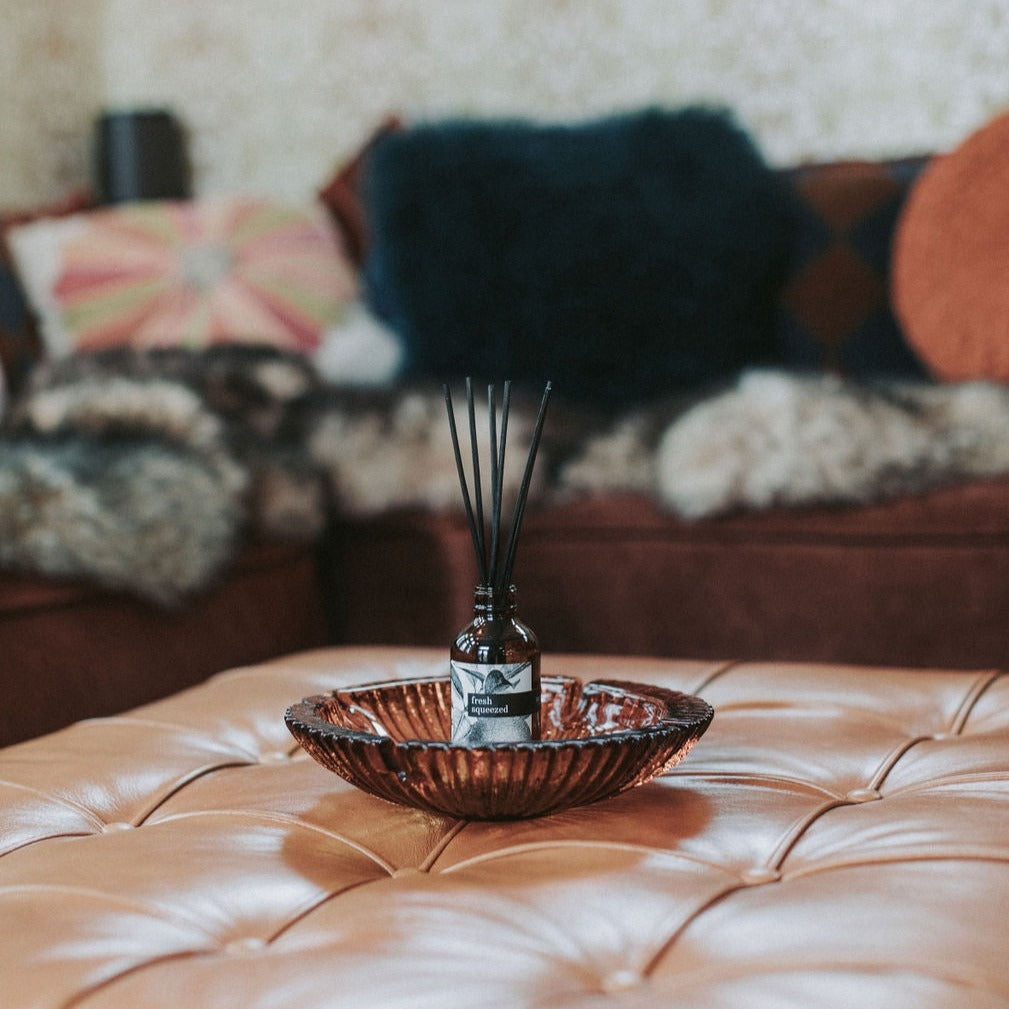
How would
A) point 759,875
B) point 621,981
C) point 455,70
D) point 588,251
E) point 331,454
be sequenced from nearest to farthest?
point 621,981
point 759,875
point 331,454
point 588,251
point 455,70

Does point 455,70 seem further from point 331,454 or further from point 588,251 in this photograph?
point 331,454

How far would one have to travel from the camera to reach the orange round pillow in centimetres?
175

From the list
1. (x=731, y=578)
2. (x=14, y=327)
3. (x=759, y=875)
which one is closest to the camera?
(x=759, y=875)

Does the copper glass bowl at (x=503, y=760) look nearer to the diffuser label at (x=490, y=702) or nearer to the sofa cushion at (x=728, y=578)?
the diffuser label at (x=490, y=702)

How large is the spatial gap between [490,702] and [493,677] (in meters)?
0.01

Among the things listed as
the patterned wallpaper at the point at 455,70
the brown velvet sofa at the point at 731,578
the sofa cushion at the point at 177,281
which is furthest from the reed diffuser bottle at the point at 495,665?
the patterned wallpaper at the point at 455,70

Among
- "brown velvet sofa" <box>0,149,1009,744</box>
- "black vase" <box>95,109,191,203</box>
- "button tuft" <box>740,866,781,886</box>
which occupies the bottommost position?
"brown velvet sofa" <box>0,149,1009,744</box>

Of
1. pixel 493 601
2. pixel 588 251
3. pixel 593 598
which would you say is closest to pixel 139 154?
pixel 588 251

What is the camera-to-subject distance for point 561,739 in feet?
2.31

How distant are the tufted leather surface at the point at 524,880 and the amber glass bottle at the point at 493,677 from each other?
0.18 feet

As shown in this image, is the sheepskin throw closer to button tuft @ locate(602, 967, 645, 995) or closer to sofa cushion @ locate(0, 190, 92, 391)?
sofa cushion @ locate(0, 190, 92, 391)

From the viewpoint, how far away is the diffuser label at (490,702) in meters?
0.70

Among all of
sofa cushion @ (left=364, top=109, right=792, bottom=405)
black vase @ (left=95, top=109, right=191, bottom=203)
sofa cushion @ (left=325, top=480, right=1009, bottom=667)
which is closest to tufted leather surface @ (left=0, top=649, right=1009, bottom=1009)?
sofa cushion @ (left=325, top=480, right=1009, bottom=667)

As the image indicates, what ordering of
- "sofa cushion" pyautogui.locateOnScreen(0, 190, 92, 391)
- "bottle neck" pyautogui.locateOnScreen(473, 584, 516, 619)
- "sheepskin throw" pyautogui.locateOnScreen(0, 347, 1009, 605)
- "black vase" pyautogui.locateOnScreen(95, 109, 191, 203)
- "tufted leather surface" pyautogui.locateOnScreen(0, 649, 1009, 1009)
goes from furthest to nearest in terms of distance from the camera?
1. "black vase" pyautogui.locateOnScreen(95, 109, 191, 203)
2. "sofa cushion" pyautogui.locateOnScreen(0, 190, 92, 391)
3. "sheepskin throw" pyautogui.locateOnScreen(0, 347, 1009, 605)
4. "bottle neck" pyautogui.locateOnScreen(473, 584, 516, 619)
5. "tufted leather surface" pyautogui.locateOnScreen(0, 649, 1009, 1009)
